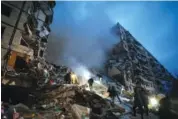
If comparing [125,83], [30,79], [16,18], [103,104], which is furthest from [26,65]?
[125,83]

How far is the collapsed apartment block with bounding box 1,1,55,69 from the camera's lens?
22.0 metres

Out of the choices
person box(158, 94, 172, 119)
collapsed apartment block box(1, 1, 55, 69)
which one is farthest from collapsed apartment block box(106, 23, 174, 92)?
person box(158, 94, 172, 119)

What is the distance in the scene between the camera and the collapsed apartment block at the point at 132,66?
45.9m

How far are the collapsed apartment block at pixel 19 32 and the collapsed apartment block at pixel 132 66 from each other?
2343 cm

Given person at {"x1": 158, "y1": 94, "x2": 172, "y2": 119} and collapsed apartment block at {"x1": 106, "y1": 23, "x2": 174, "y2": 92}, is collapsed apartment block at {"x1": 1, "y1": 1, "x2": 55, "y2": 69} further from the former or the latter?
collapsed apartment block at {"x1": 106, "y1": 23, "x2": 174, "y2": 92}

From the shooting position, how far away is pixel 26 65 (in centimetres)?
2188

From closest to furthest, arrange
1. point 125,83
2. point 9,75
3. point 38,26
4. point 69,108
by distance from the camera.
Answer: point 69,108 < point 9,75 < point 38,26 < point 125,83

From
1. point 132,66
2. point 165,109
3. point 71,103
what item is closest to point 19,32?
point 71,103

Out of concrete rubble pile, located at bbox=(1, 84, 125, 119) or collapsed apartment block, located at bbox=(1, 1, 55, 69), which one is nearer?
concrete rubble pile, located at bbox=(1, 84, 125, 119)

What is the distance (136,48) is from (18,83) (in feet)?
142

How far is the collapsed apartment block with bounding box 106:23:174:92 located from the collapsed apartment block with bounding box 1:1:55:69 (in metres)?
23.4

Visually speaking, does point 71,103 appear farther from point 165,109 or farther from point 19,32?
point 19,32

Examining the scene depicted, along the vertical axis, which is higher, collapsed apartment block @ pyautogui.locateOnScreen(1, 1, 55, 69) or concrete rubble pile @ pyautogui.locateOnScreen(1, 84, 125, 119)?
collapsed apartment block @ pyautogui.locateOnScreen(1, 1, 55, 69)

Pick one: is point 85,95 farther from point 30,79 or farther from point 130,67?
point 130,67
